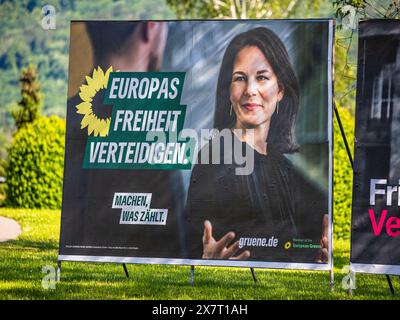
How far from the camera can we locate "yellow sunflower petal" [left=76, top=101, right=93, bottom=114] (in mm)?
13102

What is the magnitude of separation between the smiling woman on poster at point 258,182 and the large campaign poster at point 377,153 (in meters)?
0.50

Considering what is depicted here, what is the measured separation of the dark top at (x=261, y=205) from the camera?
12414mm

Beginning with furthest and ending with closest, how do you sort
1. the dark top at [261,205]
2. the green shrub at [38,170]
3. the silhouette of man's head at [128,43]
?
the green shrub at [38,170] < the silhouette of man's head at [128,43] < the dark top at [261,205]

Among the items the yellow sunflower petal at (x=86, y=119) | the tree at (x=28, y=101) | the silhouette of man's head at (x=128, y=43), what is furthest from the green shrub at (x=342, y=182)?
the tree at (x=28, y=101)

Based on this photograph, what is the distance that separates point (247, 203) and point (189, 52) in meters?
2.10

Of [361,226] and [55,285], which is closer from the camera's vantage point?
[361,226]

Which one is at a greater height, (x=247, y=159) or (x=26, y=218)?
(x=26, y=218)

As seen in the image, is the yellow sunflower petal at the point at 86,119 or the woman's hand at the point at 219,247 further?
the yellow sunflower petal at the point at 86,119

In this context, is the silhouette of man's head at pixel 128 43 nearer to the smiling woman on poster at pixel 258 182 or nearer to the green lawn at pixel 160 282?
the smiling woman on poster at pixel 258 182

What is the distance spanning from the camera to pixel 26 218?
2447 centimetres

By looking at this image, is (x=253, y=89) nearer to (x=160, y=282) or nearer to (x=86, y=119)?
(x=86, y=119)

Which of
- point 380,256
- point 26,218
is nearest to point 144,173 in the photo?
point 380,256
